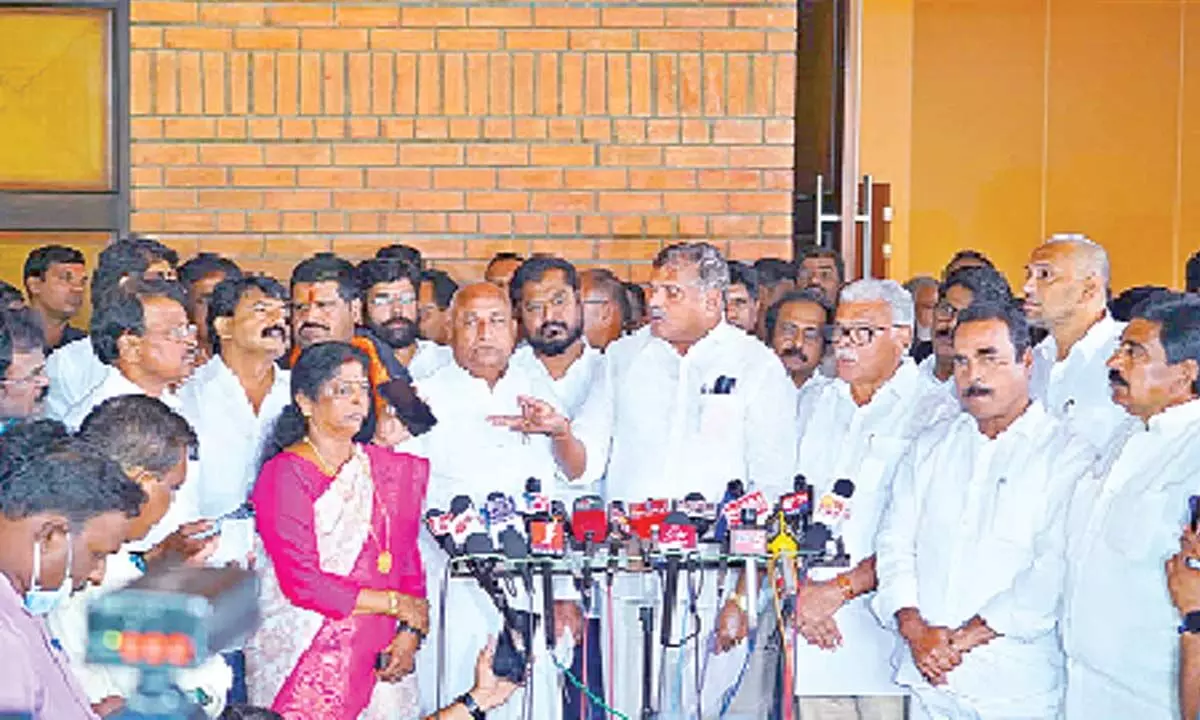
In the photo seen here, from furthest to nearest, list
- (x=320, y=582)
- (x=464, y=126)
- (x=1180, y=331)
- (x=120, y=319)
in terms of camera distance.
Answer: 1. (x=464, y=126)
2. (x=120, y=319)
3. (x=320, y=582)
4. (x=1180, y=331)

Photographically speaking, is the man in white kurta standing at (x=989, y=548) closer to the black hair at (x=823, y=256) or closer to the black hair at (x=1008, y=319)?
the black hair at (x=1008, y=319)

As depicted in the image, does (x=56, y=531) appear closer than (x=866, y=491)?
Yes

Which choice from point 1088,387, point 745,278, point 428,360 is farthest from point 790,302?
point 428,360

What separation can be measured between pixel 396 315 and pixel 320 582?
64.7 inches

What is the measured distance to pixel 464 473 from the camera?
6418 millimetres

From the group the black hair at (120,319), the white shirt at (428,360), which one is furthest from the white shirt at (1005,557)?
the black hair at (120,319)

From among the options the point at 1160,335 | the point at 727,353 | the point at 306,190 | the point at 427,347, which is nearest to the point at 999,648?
the point at 1160,335

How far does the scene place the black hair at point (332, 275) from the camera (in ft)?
22.6

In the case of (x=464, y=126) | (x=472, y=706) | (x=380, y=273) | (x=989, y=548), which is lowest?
(x=472, y=706)

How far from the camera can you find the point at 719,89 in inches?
331

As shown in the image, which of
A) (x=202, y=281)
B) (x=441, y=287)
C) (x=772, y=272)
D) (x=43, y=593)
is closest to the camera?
(x=43, y=593)

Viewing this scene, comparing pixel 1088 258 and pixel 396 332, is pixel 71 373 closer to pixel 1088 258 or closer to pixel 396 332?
pixel 396 332

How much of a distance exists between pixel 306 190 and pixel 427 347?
1.60 meters

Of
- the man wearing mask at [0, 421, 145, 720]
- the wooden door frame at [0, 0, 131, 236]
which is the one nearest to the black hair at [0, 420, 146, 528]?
the man wearing mask at [0, 421, 145, 720]
